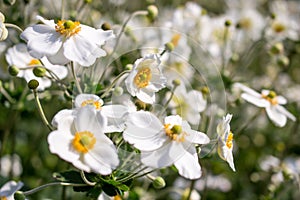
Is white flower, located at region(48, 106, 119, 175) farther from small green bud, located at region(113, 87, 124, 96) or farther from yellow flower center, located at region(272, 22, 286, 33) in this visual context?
yellow flower center, located at region(272, 22, 286, 33)

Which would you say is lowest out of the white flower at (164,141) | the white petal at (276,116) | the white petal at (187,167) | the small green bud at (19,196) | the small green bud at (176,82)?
the white petal at (276,116)

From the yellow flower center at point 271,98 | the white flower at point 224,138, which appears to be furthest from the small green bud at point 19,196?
the yellow flower center at point 271,98

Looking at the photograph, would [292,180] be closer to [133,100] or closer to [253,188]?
[253,188]

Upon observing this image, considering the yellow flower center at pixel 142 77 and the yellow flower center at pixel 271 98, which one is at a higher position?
the yellow flower center at pixel 142 77

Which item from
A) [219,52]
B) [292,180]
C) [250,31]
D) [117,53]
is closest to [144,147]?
[117,53]

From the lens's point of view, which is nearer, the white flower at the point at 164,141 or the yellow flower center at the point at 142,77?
the white flower at the point at 164,141

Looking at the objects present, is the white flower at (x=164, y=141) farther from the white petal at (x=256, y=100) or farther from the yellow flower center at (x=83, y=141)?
the white petal at (x=256, y=100)

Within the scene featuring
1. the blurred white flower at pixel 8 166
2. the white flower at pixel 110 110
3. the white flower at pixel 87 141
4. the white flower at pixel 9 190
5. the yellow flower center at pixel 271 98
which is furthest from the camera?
the blurred white flower at pixel 8 166
